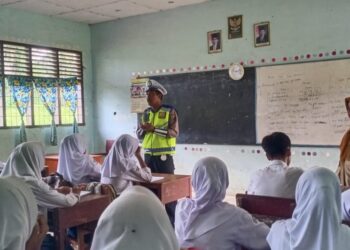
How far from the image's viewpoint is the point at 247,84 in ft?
18.2

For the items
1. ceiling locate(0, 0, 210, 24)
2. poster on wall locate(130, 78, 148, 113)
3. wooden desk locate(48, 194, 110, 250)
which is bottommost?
wooden desk locate(48, 194, 110, 250)

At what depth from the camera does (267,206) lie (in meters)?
2.33

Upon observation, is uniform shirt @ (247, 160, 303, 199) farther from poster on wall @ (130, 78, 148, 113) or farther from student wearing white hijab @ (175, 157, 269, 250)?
poster on wall @ (130, 78, 148, 113)

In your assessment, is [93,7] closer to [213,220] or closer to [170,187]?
[170,187]

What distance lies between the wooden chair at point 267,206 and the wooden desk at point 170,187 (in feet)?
4.10

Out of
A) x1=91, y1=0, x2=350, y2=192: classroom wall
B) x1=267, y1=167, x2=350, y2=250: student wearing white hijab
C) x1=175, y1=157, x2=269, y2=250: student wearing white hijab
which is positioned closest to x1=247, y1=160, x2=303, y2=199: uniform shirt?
x1=175, y1=157, x2=269, y2=250: student wearing white hijab

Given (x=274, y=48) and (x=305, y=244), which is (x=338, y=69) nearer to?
(x=274, y=48)

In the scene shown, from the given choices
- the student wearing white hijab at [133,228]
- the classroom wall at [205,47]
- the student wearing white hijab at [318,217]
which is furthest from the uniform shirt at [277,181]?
the classroom wall at [205,47]

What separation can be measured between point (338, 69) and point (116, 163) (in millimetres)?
2768

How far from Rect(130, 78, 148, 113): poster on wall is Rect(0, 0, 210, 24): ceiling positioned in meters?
1.03

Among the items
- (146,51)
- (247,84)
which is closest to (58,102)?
(146,51)

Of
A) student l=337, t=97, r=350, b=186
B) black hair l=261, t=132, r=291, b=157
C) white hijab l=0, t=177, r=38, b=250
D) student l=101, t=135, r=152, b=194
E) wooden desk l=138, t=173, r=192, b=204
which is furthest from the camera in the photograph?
student l=101, t=135, r=152, b=194

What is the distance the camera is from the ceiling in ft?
19.1

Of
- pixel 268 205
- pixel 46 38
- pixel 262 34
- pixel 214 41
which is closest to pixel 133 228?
pixel 268 205
